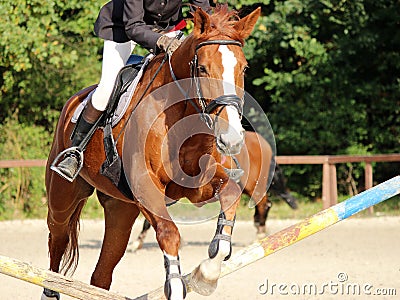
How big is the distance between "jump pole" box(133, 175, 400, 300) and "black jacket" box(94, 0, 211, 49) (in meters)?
1.61

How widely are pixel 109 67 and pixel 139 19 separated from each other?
1.78 feet

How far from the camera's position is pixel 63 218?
6.36 meters

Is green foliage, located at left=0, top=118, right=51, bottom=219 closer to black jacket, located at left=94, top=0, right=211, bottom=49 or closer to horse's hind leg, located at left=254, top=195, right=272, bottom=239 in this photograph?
horse's hind leg, located at left=254, top=195, right=272, bottom=239

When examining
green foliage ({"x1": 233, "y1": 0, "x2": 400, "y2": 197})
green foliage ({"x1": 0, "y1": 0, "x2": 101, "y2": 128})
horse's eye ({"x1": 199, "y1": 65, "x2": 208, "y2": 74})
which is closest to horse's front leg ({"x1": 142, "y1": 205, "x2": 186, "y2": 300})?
horse's eye ({"x1": 199, "y1": 65, "x2": 208, "y2": 74})

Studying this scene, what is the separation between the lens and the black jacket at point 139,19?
520 centimetres

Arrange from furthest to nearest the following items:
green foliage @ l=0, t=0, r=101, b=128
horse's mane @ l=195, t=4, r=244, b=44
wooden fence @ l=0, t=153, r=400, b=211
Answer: green foliage @ l=0, t=0, r=101, b=128 < wooden fence @ l=0, t=153, r=400, b=211 < horse's mane @ l=195, t=4, r=244, b=44

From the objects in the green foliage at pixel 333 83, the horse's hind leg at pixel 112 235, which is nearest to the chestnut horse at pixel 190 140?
the horse's hind leg at pixel 112 235

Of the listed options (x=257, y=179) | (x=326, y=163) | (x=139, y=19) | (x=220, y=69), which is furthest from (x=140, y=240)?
(x=220, y=69)

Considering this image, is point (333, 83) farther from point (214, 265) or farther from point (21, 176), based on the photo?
point (214, 265)

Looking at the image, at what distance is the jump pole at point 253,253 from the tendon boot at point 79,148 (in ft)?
3.80

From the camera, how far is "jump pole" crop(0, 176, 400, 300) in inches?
175

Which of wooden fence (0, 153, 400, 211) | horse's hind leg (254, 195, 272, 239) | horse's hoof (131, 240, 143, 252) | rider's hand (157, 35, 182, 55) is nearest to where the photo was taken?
rider's hand (157, 35, 182, 55)

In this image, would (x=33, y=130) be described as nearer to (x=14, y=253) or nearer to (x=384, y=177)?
(x=14, y=253)

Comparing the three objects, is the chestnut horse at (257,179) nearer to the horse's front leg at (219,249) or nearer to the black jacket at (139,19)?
the black jacket at (139,19)
